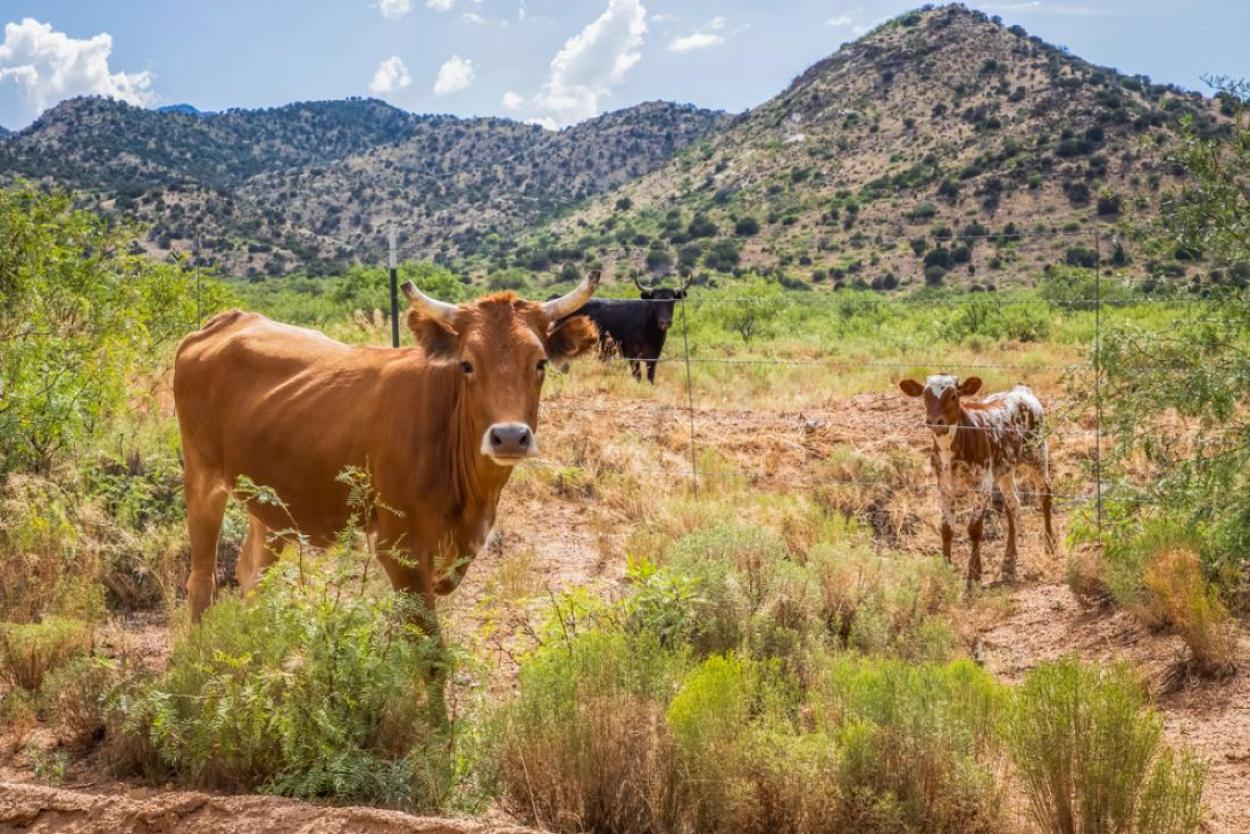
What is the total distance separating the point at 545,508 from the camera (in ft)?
32.8

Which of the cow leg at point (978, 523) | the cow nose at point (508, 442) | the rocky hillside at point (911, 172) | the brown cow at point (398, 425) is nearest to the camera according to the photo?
the cow nose at point (508, 442)

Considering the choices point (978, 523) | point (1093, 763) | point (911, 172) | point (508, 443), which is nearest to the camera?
point (1093, 763)

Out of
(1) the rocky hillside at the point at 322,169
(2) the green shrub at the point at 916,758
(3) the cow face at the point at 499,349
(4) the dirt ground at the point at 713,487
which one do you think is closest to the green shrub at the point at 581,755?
(4) the dirt ground at the point at 713,487

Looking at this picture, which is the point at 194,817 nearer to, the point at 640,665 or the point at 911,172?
the point at 640,665

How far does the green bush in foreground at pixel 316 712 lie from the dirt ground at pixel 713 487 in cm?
22

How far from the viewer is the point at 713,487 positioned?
33.8 ft

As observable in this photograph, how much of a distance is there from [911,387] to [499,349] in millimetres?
5135

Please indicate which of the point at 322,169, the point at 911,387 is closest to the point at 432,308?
the point at 911,387

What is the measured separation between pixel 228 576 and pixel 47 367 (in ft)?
6.67

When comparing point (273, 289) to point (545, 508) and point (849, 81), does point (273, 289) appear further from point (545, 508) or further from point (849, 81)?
point (849, 81)

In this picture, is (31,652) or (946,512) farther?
(946,512)

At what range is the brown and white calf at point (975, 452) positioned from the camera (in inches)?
345

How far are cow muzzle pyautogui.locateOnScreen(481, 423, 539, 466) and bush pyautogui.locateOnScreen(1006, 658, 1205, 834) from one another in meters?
2.30

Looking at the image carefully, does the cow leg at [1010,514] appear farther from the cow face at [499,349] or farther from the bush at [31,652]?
the bush at [31,652]
